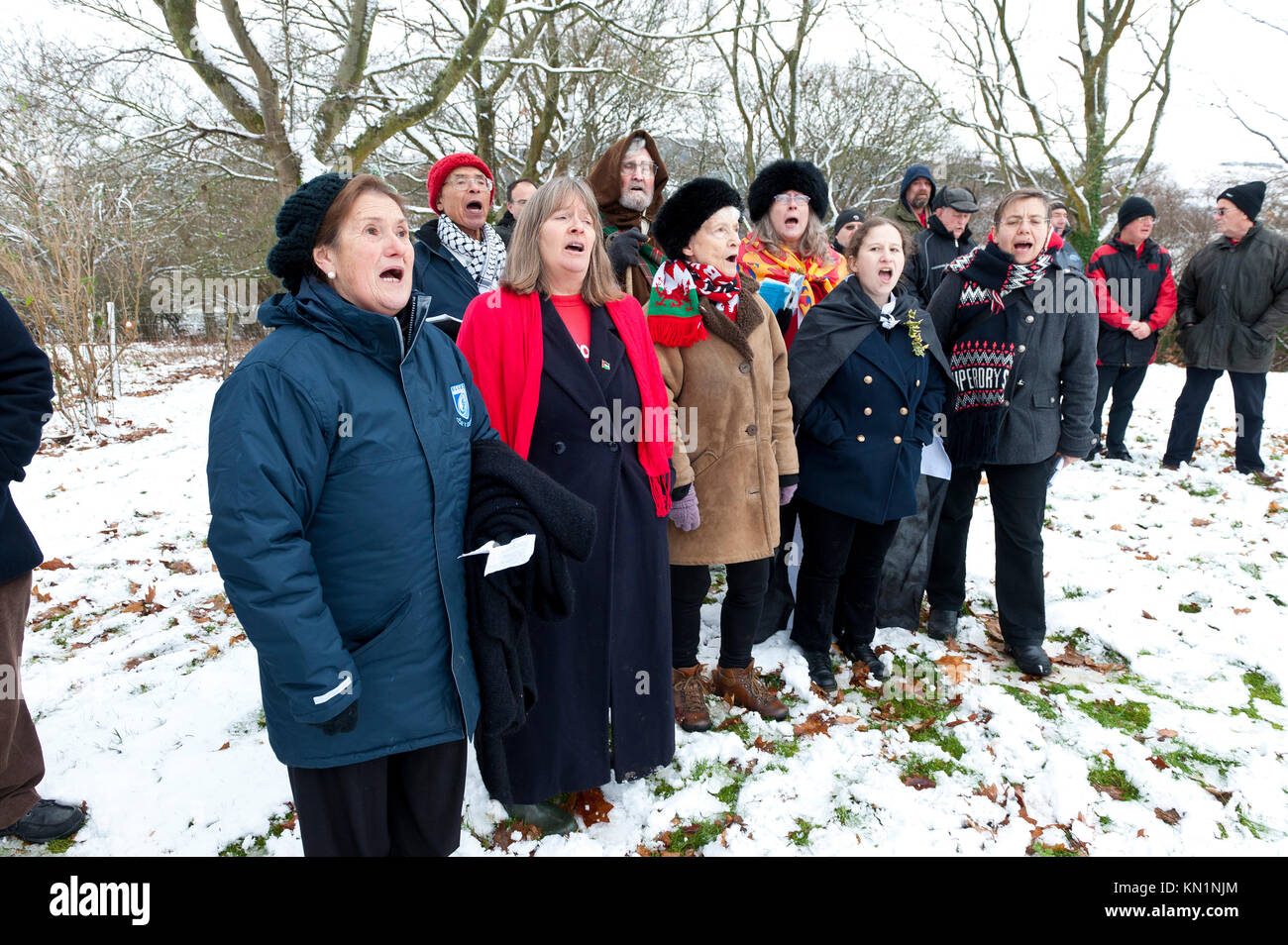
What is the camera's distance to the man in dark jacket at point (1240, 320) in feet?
22.0

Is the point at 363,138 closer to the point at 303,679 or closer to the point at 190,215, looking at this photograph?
the point at 190,215

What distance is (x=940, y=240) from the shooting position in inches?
215

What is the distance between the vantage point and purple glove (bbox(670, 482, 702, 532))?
2990 millimetres

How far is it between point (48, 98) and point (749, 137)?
15623mm

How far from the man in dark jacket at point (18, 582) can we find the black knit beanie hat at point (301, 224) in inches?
46.1

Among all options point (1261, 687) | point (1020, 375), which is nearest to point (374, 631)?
point (1020, 375)

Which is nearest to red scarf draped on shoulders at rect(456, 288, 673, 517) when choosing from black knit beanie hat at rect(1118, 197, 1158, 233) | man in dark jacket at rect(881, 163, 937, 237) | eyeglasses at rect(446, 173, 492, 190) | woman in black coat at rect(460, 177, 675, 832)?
woman in black coat at rect(460, 177, 675, 832)

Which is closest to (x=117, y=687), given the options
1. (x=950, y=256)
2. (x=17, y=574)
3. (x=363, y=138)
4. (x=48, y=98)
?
(x=17, y=574)

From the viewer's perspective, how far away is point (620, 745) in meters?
2.77

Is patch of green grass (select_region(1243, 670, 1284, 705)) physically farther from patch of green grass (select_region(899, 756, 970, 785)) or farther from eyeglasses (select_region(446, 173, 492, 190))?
eyeglasses (select_region(446, 173, 492, 190))

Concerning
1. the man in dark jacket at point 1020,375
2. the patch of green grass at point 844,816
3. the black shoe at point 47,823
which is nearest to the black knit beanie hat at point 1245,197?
the man in dark jacket at point 1020,375

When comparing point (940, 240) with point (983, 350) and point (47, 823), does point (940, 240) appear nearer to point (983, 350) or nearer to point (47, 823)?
point (983, 350)
